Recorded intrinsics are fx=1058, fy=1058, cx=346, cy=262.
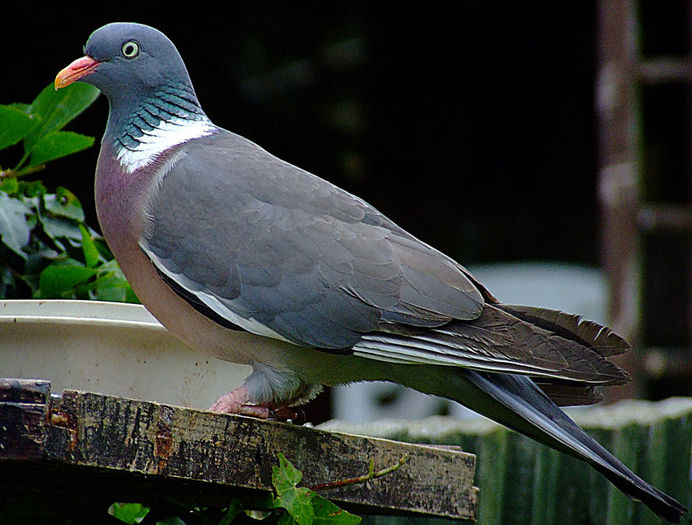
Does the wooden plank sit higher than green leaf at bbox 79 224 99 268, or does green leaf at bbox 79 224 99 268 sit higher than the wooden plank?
green leaf at bbox 79 224 99 268

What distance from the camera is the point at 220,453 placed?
1.67 m

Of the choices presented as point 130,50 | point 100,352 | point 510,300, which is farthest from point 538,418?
point 510,300

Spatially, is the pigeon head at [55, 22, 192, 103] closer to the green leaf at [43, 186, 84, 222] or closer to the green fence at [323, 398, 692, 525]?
the green leaf at [43, 186, 84, 222]

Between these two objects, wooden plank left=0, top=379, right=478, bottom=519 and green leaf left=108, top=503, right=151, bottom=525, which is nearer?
wooden plank left=0, top=379, right=478, bottom=519

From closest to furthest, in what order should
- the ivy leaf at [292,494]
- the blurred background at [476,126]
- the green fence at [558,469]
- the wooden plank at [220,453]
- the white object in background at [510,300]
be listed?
the wooden plank at [220,453] → the ivy leaf at [292,494] → the green fence at [558,469] → the blurred background at [476,126] → the white object in background at [510,300]

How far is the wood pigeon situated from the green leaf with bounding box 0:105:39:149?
0.15 m

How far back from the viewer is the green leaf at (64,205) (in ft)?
7.43

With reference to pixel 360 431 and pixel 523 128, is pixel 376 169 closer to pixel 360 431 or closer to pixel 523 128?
pixel 523 128

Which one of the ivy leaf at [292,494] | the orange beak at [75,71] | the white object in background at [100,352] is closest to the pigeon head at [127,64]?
the orange beak at [75,71]

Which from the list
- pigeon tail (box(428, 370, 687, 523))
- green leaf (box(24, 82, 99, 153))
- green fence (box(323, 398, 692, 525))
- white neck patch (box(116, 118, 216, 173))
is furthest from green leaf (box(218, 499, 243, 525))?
green fence (box(323, 398, 692, 525))

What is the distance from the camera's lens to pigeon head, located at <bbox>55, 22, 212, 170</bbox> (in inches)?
89.4

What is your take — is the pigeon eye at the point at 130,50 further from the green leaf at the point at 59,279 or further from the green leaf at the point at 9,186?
the green leaf at the point at 59,279

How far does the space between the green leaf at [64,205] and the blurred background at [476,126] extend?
3.82m

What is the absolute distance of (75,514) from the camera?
1.79 m
